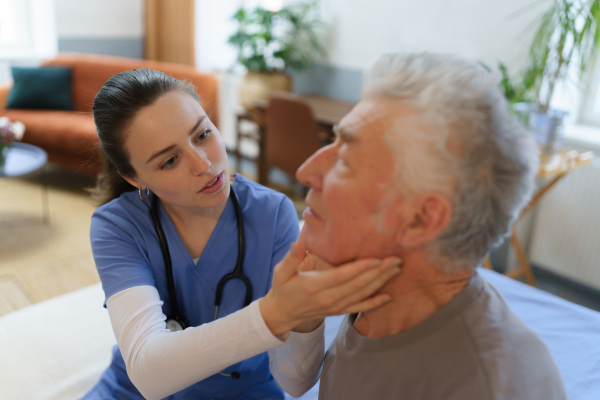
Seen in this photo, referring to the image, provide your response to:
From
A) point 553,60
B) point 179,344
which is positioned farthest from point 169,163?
point 553,60

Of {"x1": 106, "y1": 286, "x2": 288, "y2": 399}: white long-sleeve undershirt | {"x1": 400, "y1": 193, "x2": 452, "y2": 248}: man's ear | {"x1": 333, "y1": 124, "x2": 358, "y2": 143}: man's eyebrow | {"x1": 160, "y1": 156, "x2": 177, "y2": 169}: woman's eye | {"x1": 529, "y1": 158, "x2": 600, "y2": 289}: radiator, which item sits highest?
{"x1": 333, "y1": 124, "x2": 358, "y2": 143}: man's eyebrow

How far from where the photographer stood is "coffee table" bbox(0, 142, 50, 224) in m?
3.10

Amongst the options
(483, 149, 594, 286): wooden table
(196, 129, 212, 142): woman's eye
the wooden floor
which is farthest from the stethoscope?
the wooden floor

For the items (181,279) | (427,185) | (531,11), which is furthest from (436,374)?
(531,11)

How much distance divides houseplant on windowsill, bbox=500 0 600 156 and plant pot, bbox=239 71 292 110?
6.98 feet

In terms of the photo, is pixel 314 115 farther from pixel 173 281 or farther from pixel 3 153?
pixel 173 281

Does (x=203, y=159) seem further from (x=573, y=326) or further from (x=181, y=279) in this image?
(x=573, y=326)

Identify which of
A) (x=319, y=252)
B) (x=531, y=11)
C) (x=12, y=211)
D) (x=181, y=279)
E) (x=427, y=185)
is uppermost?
(x=531, y=11)

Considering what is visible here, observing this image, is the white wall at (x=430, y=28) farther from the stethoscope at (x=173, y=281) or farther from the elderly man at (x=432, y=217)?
the elderly man at (x=432, y=217)

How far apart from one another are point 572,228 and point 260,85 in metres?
2.66

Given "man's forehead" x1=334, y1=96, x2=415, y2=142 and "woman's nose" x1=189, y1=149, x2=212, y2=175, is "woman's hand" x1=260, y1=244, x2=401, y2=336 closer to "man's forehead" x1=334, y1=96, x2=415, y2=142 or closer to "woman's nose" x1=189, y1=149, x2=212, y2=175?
"man's forehead" x1=334, y1=96, x2=415, y2=142

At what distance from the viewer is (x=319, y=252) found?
2.80 feet

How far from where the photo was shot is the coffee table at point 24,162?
3.10 metres

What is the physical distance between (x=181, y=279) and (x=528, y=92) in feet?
8.21
